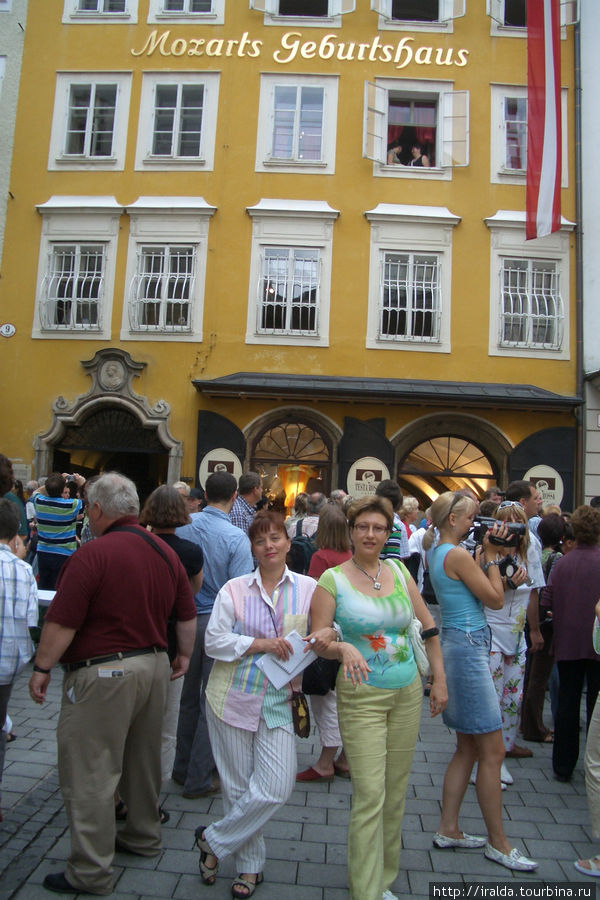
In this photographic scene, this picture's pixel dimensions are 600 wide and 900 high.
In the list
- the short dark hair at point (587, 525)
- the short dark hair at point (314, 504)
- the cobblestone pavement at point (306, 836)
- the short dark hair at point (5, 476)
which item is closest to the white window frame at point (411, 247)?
the short dark hair at point (314, 504)

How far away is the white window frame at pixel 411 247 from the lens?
1425 centimetres

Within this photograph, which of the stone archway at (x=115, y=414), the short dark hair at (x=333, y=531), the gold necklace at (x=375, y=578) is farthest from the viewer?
the stone archway at (x=115, y=414)

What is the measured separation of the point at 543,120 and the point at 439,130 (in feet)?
6.66

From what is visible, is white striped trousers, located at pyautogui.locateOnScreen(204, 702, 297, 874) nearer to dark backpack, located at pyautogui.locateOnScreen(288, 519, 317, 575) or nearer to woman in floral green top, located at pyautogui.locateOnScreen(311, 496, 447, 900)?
woman in floral green top, located at pyautogui.locateOnScreen(311, 496, 447, 900)

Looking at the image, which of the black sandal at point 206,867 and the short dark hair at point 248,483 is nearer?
the black sandal at point 206,867

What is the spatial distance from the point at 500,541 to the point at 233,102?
43.1 feet

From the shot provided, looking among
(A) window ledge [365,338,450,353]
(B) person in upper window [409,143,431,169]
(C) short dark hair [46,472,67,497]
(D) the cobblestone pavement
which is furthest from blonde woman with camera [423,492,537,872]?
(B) person in upper window [409,143,431,169]

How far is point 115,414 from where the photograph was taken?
574 inches

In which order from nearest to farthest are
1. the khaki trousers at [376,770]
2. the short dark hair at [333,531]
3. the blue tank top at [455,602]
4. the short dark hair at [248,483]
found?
the khaki trousers at [376,770] → the blue tank top at [455,602] → the short dark hair at [333,531] → the short dark hair at [248,483]

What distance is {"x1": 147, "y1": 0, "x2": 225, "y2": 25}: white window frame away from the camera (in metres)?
15.1

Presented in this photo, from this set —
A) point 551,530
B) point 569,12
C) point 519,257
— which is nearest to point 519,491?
point 551,530

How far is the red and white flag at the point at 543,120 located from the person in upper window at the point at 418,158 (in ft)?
6.54

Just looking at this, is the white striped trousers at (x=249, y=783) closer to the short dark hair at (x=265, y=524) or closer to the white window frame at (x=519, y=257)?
the short dark hair at (x=265, y=524)

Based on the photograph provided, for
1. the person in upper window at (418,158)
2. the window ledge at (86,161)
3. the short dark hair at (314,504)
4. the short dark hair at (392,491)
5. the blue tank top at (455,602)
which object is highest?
the person in upper window at (418,158)
